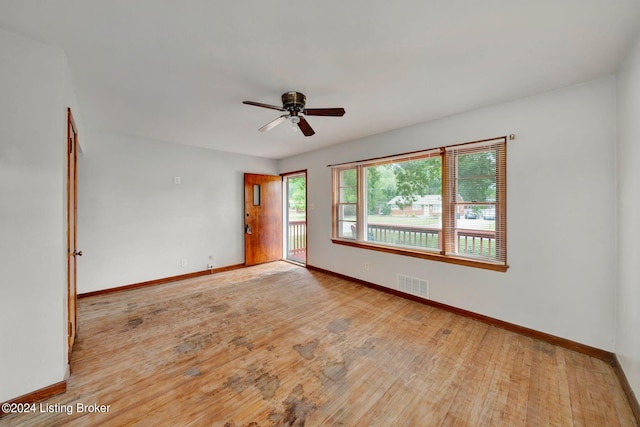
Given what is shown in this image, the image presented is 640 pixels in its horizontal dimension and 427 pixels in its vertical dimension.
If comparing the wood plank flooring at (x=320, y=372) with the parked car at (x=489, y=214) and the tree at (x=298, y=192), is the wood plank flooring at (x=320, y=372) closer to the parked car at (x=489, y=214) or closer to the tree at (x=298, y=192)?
the parked car at (x=489, y=214)

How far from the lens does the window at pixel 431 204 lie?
9.20 feet

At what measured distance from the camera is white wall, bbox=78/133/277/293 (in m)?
3.64

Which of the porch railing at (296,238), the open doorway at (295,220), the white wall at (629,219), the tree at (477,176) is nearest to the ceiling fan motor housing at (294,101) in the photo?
the tree at (477,176)

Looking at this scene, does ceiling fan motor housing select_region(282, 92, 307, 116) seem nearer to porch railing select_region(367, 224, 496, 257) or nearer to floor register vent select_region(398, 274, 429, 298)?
porch railing select_region(367, 224, 496, 257)

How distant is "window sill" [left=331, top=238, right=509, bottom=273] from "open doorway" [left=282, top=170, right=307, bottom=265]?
159 cm

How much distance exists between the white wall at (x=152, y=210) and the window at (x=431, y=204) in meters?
2.32

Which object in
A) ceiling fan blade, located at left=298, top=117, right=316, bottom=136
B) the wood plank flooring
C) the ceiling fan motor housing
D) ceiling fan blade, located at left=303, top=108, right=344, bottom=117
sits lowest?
the wood plank flooring

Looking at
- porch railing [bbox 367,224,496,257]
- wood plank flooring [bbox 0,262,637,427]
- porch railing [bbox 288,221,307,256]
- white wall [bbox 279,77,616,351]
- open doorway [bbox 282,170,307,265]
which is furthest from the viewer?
porch railing [bbox 288,221,307,256]

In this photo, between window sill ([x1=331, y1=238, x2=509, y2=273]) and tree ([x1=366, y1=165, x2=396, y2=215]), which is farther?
tree ([x1=366, y1=165, x2=396, y2=215])

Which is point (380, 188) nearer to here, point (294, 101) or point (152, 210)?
point (294, 101)

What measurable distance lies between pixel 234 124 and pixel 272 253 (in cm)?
323

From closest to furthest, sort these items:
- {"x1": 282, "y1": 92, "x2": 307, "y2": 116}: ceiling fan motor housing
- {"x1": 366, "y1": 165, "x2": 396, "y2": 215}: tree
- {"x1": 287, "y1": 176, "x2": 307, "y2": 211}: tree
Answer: {"x1": 282, "y1": 92, "x2": 307, "y2": 116}: ceiling fan motor housing, {"x1": 366, "y1": 165, "x2": 396, "y2": 215}: tree, {"x1": 287, "y1": 176, "x2": 307, "y2": 211}: tree

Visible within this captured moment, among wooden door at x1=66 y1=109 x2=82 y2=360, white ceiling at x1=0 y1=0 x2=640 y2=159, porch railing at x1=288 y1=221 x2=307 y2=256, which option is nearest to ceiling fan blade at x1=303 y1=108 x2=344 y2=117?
white ceiling at x1=0 y1=0 x2=640 y2=159

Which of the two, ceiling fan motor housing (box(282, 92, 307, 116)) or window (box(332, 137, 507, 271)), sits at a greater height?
ceiling fan motor housing (box(282, 92, 307, 116))
